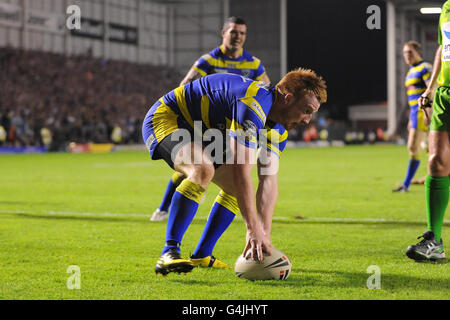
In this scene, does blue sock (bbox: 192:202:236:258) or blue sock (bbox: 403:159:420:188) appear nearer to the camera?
blue sock (bbox: 192:202:236:258)

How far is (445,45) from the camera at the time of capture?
5.60 metres

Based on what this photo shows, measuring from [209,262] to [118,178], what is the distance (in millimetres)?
10184

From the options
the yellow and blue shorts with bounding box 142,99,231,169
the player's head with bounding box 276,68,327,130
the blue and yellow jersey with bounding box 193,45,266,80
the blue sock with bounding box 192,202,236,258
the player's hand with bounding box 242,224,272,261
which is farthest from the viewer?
the blue and yellow jersey with bounding box 193,45,266,80

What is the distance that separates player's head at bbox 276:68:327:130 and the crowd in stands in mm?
26539

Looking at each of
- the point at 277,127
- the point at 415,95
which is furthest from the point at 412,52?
the point at 277,127

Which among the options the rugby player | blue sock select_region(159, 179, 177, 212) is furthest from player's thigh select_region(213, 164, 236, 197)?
blue sock select_region(159, 179, 177, 212)

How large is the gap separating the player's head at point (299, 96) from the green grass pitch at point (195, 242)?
1.13m

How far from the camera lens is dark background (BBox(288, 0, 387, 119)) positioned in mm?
51906

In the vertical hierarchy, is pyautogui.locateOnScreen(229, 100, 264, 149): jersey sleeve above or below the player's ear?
below

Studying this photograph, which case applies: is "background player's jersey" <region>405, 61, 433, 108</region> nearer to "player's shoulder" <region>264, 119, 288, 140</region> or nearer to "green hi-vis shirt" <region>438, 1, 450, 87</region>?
"green hi-vis shirt" <region>438, 1, 450, 87</region>

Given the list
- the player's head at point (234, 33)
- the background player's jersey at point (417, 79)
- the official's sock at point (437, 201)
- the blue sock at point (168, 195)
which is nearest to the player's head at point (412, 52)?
the background player's jersey at point (417, 79)

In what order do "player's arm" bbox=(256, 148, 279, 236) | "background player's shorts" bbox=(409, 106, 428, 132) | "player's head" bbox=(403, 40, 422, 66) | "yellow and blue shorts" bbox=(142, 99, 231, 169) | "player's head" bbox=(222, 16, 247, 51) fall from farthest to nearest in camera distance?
"background player's shorts" bbox=(409, 106, 428, 132)
"player's head" bbox=(403, 40, 422, 66)
"player's head" bbox=(222, 16, 247, 51)
"yellow and blue shorts" bbox=(142, 99, 231, 169)
"player's arm" bbox=(256, 148, 279, 236)

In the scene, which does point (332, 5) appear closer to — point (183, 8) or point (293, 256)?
point (183, 8)

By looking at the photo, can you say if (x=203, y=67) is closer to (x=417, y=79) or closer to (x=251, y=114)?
(x=251, y=114)
